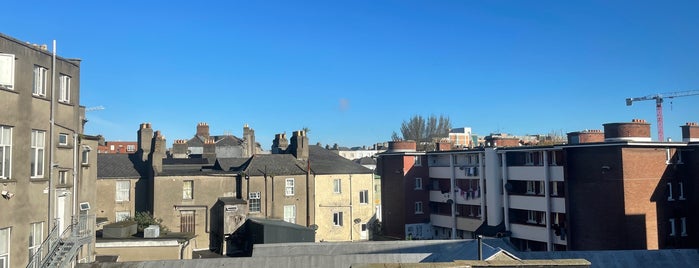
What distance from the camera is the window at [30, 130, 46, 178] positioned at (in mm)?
16234

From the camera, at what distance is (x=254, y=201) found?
131 feet

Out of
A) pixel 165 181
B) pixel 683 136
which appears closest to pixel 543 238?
pixel 683 136

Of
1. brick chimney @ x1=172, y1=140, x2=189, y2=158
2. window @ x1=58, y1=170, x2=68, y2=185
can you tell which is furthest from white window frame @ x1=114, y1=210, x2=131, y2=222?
window @ x1=58, y1=170, x2=68, y2=185

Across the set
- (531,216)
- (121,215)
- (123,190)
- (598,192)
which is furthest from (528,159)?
(121,215)

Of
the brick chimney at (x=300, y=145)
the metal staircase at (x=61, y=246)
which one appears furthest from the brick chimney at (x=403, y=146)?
the metal staircase at (x=61, y=246)

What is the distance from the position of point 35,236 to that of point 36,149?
112 inches

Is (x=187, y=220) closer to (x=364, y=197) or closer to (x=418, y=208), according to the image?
(x=364, y=197)

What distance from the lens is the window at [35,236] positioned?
1614cm

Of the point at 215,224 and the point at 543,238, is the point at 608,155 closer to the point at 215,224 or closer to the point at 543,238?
the point at 543,238

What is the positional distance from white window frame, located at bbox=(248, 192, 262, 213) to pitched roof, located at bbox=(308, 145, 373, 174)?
5321mm

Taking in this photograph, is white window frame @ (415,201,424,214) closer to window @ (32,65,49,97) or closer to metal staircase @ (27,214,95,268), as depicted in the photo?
metal staircase @ (27,214,95,268)

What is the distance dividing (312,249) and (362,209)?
20.7 m

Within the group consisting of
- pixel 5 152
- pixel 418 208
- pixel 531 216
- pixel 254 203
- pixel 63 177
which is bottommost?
pixel 418 208

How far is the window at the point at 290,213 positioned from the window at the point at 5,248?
86.1 feet
